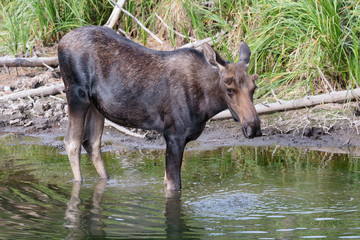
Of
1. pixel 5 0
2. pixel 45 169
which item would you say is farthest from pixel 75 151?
pixel 5 0

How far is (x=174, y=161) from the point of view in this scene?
23.7 ft

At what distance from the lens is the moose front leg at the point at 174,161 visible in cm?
717

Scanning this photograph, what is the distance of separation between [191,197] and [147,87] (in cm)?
135

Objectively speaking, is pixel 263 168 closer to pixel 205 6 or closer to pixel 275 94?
pixel 275 94

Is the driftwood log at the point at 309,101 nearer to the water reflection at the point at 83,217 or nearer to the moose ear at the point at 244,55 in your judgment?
the moose ear at the point at 244,55

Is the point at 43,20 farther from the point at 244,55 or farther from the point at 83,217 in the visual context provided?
the point at 83,217

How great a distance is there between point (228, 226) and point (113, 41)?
116 inches

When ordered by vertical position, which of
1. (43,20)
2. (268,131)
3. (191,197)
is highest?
(43,20)

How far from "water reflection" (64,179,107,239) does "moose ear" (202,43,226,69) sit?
5.97ft

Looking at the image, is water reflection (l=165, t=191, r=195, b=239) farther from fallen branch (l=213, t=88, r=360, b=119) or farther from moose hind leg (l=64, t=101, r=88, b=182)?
fallen branch (l=213, t=88, r=360, b=119)

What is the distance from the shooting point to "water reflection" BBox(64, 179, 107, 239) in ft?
18.2

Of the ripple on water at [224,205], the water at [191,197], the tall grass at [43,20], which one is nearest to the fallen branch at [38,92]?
the tall grass at [43,20]

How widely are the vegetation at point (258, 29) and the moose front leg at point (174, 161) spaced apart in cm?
364

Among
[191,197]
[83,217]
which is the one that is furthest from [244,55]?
[83,217]
